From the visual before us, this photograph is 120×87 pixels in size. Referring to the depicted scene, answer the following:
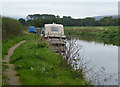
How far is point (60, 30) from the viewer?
74.0ft

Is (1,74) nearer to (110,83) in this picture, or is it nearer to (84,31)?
(110,83)

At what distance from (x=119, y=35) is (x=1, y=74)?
1557 inches

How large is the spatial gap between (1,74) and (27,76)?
3.20 ft

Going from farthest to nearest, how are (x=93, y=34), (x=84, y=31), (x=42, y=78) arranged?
(x=84, y=31)
(x=93, y=34)
(x=42, y=78)

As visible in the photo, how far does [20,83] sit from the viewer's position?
25.4 feet

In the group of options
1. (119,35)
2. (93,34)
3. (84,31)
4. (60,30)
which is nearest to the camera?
(60,30)

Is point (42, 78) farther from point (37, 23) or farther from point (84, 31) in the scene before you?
point (84, 31)

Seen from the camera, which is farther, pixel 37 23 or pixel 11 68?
pixel 37 23

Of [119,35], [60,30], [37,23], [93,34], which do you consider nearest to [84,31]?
[93,34]

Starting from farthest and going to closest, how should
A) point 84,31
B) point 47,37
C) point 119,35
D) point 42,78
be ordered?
point 84,31
point 119,35
point 47,37
point 42,78

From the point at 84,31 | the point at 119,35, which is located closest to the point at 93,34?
the point at 84,31

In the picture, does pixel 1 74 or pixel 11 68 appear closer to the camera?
pixel 1 74

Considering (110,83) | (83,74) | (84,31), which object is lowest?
(84,31)

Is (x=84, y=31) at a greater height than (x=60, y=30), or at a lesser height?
lesser
